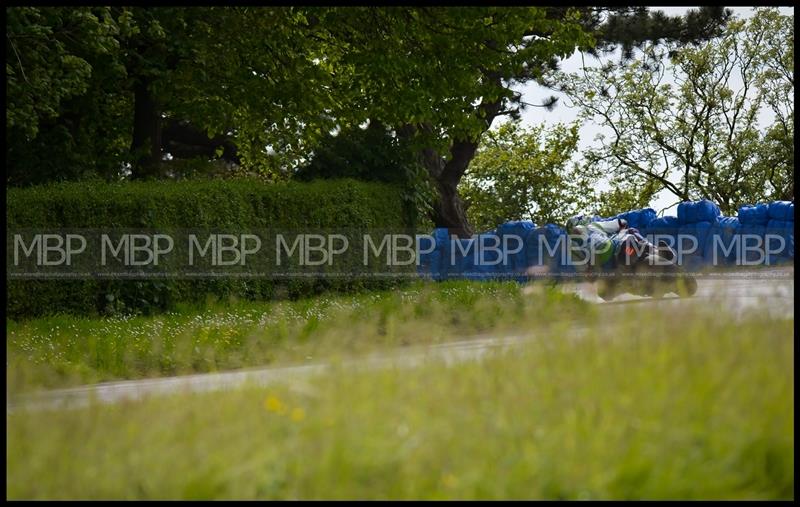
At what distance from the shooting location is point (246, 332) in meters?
14.1

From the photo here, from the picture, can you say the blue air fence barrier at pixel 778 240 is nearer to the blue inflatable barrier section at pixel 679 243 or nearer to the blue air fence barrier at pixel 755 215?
the blue inflatable barrier section at pixel 679 243

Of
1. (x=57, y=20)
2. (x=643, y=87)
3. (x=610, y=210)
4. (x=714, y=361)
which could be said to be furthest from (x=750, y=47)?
(x=714, y=361)

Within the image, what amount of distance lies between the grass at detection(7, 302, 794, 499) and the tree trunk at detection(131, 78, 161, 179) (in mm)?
17579

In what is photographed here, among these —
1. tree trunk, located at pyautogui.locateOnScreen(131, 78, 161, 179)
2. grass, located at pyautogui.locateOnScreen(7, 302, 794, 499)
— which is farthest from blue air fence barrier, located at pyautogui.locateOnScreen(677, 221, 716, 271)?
grass, located at pyautogui.locateOnScreen(7, 302, 794, 499)

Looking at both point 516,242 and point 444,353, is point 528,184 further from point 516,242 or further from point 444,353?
Result: point 444,353

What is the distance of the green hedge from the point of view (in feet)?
56.0

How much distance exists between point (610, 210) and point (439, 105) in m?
33.4

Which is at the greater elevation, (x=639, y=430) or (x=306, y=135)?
(x=306, y=135)

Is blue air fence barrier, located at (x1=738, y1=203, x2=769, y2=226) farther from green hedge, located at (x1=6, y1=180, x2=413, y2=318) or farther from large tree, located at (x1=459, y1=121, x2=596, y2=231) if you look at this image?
large tree, located at (x1=459, y1=121, x2=596, y2=231)

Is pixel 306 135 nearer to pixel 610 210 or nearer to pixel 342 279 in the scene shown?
pixel 342 279

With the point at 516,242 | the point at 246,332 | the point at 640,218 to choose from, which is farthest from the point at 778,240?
the point at 246,332

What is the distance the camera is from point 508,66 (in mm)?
→ 21266

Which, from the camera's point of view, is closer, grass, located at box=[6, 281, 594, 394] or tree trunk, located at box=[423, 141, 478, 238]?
grass, located at box=[6, 281, 594, 394]

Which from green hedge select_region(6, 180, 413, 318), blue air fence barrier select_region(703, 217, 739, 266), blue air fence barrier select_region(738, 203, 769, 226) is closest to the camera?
green hedge select_region(6, 180, 413, 318)
